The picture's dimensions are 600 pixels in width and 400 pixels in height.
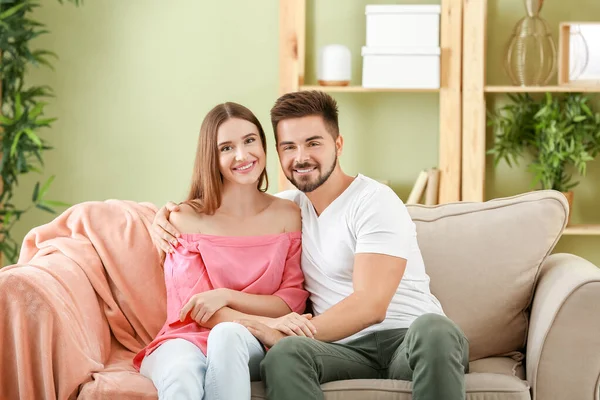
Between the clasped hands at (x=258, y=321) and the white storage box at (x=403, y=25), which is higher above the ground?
the white storage box at (x=403, y=25)

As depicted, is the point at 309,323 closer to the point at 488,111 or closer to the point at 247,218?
the point at 247,218

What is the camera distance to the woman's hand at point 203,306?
2.18 metres

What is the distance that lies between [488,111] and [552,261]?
150cm

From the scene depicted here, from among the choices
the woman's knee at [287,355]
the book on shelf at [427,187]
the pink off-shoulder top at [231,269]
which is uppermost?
the book on shelf at [427,187]

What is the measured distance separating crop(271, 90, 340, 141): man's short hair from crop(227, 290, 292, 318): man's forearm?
19.5 inches

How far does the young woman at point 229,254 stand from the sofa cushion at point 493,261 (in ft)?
1.45

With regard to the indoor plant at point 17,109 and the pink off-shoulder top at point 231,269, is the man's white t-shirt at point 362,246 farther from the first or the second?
the indoor plant at point 17,109

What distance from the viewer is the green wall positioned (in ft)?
12.8

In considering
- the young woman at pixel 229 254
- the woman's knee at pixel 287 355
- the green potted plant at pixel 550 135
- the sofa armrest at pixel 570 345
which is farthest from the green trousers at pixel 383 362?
the green potted plant at pixel 550 135

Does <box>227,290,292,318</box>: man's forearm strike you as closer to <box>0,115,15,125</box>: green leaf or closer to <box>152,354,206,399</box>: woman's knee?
<box>152,354,206,399</box>: woman's knee

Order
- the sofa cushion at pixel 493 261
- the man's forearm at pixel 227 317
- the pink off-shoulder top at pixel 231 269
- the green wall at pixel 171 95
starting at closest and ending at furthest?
the man's forearm at pixel 227 317
the pink off-shoulder top at pixel 231 269
the sofa cushion at pixel 493 261
the green wall at pixel 171 95

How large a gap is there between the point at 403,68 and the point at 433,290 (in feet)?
4.69

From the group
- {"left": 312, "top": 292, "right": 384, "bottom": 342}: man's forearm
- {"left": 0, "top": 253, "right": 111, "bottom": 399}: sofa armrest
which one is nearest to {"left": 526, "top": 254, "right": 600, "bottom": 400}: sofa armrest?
{"left": 312, "top": 292, "right": 384, "bottom": 342}: man's forearm

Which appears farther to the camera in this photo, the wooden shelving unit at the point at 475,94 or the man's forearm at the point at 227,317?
the wooden shelving unit at the point at 475,94
